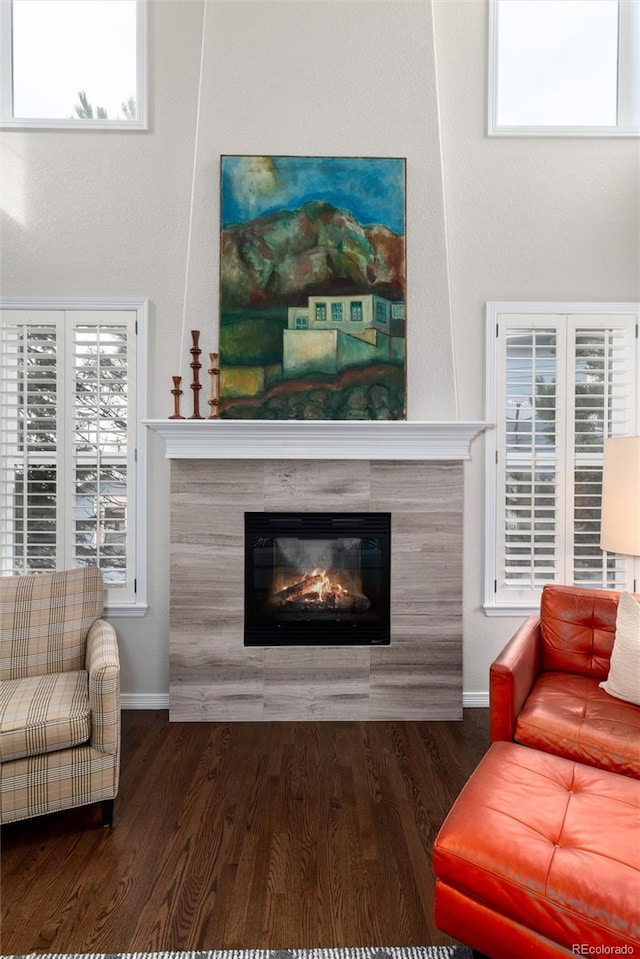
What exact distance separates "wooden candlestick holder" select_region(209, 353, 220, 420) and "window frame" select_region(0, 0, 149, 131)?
1475 mm

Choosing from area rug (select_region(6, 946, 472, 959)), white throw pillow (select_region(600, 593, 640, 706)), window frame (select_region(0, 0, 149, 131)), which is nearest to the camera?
area rug (select_region(6, 946, 472, 959))

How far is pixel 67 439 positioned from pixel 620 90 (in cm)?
405

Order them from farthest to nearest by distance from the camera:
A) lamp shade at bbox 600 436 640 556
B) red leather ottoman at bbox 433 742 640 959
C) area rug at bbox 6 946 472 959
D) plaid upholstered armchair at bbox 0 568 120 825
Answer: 1. lamp shade at bbox 600 436 640 556
2. plaid upholstered armchair at bbox 0 568 120 825
3. area rug at bbox 6 946 472 959
4. red leather ottoman at bbox 433 742 640 959

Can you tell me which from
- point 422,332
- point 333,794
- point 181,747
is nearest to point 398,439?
point 422,332

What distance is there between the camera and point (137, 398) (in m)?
3.44

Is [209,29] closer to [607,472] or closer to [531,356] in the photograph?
[531,356]

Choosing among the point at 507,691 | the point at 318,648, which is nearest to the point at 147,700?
the point at 318,648

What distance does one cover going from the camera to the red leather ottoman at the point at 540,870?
1.39 metres

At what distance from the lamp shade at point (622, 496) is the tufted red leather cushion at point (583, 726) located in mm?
800

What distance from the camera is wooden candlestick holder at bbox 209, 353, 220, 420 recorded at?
3275mm

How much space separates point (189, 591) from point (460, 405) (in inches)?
77.8

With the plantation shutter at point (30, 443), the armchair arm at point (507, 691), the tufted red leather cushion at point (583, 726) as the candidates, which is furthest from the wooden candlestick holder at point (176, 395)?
the tufted red leather cushion at point (583, 726)

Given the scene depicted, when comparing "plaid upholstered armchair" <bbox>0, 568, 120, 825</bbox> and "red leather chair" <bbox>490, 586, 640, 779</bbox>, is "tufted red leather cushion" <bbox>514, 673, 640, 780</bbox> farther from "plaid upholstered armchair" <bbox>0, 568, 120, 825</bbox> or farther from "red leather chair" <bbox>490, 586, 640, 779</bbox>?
"plaid upholstered armchair" <bbox>0, 568, 120, 825</bbox>

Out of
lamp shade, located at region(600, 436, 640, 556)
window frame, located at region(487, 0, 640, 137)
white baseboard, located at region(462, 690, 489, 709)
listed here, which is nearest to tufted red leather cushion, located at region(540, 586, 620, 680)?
lamp shade, located at region(600, 436, 640, 556)
